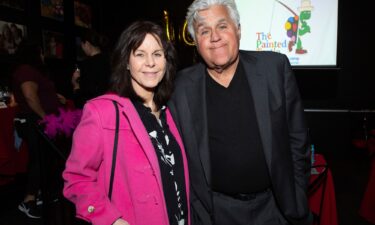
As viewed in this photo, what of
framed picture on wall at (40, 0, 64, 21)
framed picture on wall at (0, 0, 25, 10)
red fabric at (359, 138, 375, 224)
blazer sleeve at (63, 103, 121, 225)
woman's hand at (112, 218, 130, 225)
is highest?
framed picture on wall at (40, 0, 64, 21)

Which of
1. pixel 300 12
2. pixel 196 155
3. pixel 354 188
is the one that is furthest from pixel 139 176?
pixel 300 12

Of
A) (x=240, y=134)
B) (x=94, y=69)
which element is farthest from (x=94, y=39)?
(x=240, y=134)

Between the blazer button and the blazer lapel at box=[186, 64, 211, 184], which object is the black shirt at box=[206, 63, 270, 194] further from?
the blazer button

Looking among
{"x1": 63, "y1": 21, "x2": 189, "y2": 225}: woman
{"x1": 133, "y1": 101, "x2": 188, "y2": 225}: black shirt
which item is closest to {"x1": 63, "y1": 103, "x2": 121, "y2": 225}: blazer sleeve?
{"x1": 63, "y1": 21, "x2": 189, "y2": 225}: woman

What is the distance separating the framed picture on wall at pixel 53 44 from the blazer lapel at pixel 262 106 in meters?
4.76

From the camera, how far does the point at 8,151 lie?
143 inches

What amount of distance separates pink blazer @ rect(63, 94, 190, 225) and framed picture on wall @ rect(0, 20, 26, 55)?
3756 millimetres

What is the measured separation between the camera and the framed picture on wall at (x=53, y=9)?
17.1ft

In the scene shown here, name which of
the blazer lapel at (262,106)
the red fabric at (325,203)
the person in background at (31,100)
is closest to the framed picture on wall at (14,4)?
the person in background at (31,100)

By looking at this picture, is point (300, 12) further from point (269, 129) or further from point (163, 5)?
point (269, 129)

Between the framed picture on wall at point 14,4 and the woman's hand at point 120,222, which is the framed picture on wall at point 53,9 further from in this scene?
the woman's hand at point 120,222

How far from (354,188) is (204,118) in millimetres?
3379

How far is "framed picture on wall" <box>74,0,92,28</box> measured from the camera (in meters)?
6.23

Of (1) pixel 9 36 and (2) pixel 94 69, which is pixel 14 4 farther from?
(2) pixel 94 69
